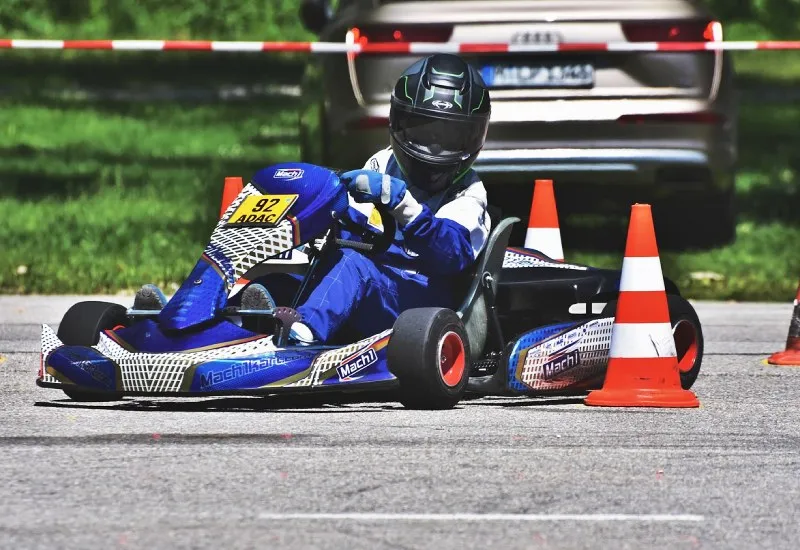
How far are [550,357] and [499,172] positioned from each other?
425 centimetres

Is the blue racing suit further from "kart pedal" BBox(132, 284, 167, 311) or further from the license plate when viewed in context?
the license plate

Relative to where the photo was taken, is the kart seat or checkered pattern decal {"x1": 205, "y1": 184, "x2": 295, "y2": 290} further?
the kart seat

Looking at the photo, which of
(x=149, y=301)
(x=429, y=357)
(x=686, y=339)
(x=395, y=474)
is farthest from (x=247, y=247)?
(x=686, y=339)

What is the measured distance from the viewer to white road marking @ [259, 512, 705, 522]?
5152mm

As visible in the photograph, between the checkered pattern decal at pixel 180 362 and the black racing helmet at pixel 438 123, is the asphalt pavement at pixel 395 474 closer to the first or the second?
the checkered pattern decal at pixel 180 362

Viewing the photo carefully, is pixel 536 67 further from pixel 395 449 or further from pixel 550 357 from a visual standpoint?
pixel 395 449

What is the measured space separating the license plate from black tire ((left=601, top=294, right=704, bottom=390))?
3683mm

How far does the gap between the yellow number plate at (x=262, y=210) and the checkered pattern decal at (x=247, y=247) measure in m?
0.03

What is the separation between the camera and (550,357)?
7.69 meters

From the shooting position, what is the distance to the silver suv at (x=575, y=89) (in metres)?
11.6

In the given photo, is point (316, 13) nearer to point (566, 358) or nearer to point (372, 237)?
point (372, 237)

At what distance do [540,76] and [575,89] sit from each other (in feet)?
0.70

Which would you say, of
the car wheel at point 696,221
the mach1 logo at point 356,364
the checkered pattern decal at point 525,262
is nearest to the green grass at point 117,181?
the car wheel at point 696,221

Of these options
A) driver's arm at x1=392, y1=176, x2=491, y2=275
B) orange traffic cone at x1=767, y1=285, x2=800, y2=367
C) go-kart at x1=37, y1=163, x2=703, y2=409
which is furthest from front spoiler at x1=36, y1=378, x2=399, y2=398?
orange traffic cone at x1=767, y1=285, x2=800, y2=367
